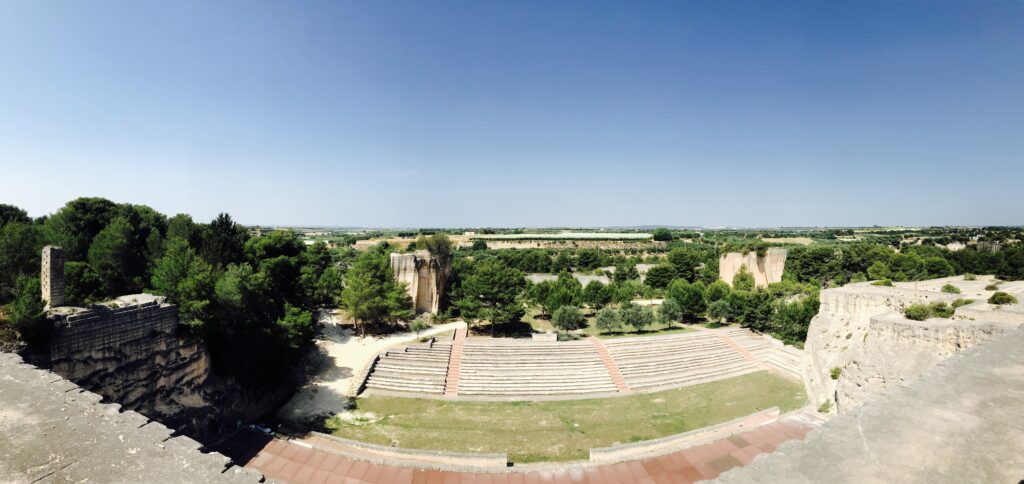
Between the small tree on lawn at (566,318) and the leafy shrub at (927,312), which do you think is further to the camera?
the small tree on lawn at (566,318)

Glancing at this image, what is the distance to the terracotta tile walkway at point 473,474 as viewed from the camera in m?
12.7

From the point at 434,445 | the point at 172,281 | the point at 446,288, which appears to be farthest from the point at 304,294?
the point at 434,445

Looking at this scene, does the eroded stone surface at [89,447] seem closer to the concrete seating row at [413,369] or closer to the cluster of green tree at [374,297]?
the concrete seating row at [413,369]

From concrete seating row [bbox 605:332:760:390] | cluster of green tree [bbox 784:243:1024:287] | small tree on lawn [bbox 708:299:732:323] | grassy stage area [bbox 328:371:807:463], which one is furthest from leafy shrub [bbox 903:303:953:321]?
cluster of green tree [bbox 784:243:1024:287]

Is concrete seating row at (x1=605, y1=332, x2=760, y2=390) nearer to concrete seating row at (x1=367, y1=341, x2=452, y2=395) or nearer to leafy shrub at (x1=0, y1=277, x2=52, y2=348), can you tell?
concrete seating row at (x1=367, y1=341, x2=452, y2=395)

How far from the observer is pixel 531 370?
71.4ft

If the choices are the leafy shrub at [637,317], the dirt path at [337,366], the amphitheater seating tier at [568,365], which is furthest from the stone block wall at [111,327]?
the leafy shrub at [637,317]

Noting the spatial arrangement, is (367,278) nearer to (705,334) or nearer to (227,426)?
(227,426)

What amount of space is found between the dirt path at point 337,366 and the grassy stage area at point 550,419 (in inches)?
54.0

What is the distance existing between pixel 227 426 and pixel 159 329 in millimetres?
4705

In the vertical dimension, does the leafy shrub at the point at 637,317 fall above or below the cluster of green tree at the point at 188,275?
below

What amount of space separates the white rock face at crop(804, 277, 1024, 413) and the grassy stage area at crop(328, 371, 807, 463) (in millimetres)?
2675

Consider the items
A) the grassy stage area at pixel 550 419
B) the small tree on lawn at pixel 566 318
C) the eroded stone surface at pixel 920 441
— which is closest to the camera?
the eroded stone surface at pixel 920 441

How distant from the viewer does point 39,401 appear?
733cm
